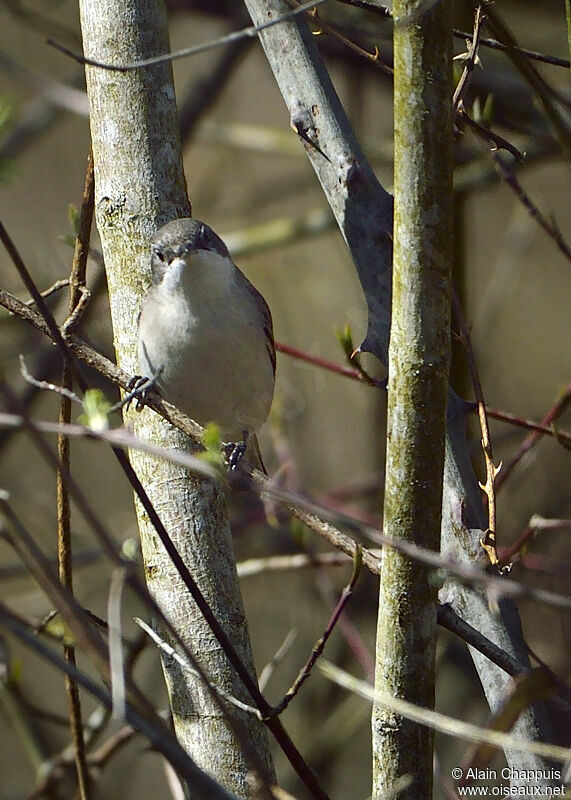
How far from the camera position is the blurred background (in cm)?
546

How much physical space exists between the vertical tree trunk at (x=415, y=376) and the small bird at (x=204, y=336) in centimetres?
118

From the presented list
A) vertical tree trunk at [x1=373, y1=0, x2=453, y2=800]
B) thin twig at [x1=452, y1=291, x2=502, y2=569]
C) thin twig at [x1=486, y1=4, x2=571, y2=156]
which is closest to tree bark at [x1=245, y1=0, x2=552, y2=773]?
thin twig at [x1=452, y1=291, x2=502, y2=569]

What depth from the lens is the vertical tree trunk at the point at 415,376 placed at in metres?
1.74

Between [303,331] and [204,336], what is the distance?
4.12 meters

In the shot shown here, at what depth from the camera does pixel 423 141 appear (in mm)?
1748

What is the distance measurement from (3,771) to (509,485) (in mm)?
3861

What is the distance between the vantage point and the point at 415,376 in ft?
6.16

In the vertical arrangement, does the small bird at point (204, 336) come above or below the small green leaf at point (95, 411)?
above

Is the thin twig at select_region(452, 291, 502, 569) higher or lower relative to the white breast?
lower

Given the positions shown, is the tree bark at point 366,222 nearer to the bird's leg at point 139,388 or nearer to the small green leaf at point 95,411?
the bird's leg at point 139,388

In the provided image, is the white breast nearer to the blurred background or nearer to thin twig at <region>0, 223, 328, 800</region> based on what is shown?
thin twig at <region>0, 223, 328, 800</region>

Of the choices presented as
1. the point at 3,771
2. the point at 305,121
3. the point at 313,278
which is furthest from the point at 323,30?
the point at 3,771

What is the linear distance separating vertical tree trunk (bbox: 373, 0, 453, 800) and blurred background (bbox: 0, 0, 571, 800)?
2.80 m

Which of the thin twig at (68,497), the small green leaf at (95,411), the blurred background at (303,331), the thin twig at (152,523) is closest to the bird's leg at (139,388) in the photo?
the thin twig at (152,523)
